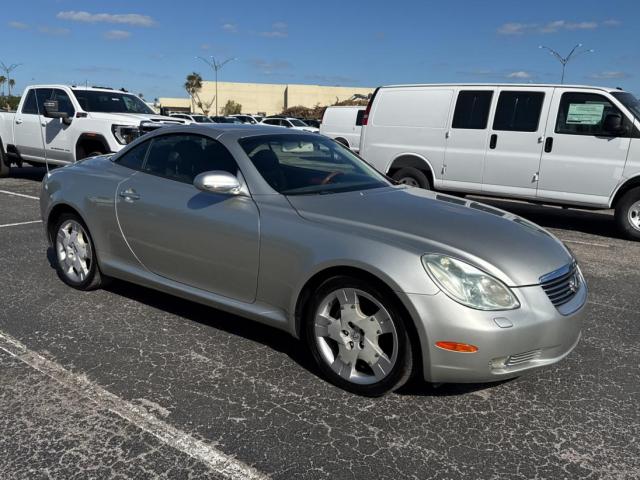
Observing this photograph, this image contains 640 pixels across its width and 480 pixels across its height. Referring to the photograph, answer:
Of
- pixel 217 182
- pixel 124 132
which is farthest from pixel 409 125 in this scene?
pixel 217 182

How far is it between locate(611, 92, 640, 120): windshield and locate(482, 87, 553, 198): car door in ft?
2.91

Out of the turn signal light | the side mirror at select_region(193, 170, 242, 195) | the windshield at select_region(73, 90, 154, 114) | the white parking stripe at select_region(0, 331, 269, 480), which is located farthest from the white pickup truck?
the turn signal light

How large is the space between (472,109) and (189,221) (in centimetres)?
624

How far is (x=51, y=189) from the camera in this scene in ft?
16.6

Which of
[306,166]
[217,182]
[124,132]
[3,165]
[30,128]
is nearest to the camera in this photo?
[217,182]

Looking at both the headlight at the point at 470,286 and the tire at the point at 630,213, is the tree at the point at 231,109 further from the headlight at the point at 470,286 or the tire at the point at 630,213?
the headlight at the point at 470,286

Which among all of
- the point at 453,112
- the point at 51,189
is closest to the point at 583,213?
the point at 453,112

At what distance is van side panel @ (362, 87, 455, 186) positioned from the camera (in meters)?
9.19

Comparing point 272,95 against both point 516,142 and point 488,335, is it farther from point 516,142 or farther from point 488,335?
point 488,335

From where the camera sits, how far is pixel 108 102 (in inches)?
437

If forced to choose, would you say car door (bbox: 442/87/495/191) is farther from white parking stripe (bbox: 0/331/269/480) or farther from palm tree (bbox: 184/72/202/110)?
palm tree (bbox: 184/72/202/110)

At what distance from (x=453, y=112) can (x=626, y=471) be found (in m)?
7.13

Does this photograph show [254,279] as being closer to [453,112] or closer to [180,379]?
[180,379]

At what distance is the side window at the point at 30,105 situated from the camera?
11617 millimetres
